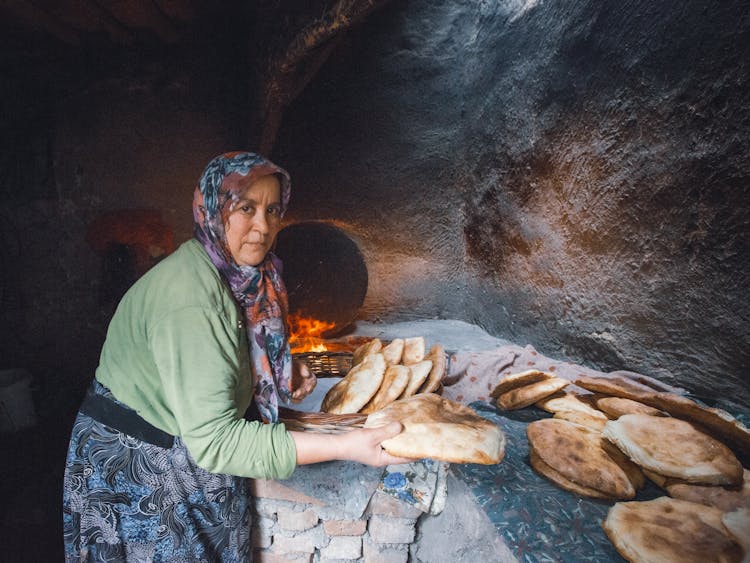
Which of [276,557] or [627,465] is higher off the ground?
[627,465]

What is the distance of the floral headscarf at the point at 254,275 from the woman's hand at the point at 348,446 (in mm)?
524

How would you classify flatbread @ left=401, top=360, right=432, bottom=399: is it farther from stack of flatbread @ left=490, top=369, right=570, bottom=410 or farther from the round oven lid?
the round oven lid

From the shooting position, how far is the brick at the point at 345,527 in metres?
1.75

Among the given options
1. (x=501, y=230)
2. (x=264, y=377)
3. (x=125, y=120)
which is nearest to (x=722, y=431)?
(x=264, y=377)

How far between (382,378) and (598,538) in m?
1.22

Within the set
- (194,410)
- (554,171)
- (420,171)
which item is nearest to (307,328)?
(420,171)

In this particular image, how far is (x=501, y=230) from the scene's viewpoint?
3.79 meters

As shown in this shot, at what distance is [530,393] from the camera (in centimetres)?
193

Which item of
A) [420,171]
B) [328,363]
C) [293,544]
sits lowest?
[293,544]

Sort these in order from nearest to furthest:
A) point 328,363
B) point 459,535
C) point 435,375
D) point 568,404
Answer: point 459,535 → point 568,404 → point 435,375 → point 328,363

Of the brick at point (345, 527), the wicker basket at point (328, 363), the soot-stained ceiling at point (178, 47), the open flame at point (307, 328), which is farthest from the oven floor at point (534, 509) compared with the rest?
the open flame at point (307, 328)

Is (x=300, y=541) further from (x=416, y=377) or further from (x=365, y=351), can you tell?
(x=365, y=351)

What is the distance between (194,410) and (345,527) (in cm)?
130

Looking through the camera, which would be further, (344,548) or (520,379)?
(520,379)
